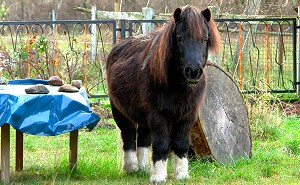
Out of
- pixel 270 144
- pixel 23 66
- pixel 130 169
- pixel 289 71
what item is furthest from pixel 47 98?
pixel 289 71

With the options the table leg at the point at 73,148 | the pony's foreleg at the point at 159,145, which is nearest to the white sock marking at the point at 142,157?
the table leg at the point at 73,148

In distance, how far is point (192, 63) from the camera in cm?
622

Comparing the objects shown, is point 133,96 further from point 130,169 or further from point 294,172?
point 294,172

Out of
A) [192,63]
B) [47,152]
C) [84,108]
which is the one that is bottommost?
[47,152]

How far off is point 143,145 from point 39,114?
5.03ft

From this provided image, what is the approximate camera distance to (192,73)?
618 centimetres

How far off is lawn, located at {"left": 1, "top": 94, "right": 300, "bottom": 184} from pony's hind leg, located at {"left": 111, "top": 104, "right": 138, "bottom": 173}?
114 millimetres

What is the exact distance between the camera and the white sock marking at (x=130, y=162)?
25.0 feet

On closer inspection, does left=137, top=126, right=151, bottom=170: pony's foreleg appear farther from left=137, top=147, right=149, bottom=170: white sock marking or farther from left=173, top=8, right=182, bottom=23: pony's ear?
left=173, top=8, right=182, bottom=23: pony's ear

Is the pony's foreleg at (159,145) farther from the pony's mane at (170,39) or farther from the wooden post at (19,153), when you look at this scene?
the wooden post at (19,153)

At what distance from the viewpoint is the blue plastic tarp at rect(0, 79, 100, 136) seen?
6629 mm

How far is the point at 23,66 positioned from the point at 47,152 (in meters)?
4.32

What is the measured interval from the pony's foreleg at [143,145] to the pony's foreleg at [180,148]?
0.79m

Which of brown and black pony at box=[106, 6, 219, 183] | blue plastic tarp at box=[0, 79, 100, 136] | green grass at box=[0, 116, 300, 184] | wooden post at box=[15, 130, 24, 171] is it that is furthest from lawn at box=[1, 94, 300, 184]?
blue plastic tarp at box=[0, 79, 100, 136]
